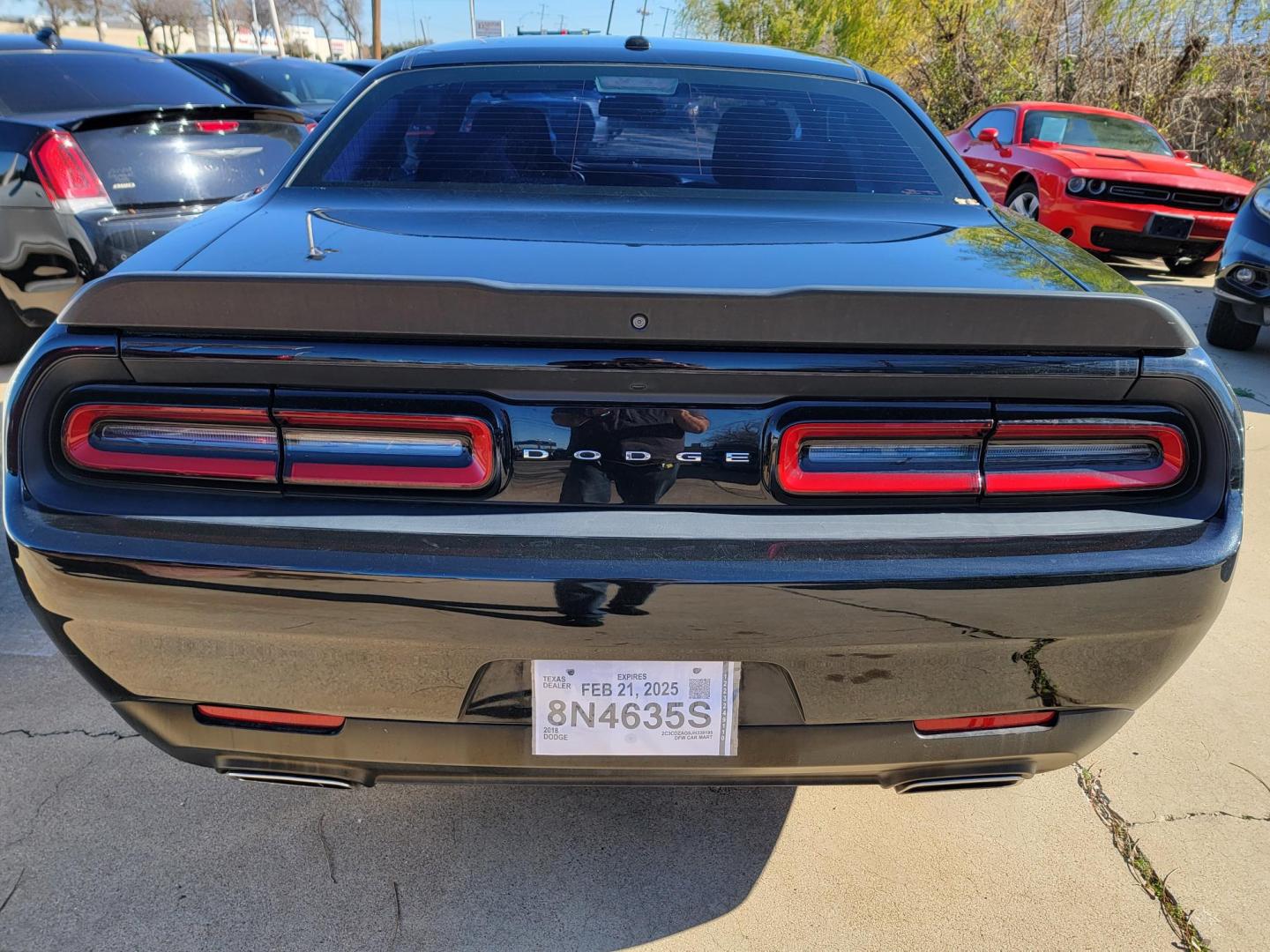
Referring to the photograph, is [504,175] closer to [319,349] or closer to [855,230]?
[855,230]

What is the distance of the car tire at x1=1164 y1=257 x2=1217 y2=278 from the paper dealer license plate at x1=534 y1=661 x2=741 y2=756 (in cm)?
818

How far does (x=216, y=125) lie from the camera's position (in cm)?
485

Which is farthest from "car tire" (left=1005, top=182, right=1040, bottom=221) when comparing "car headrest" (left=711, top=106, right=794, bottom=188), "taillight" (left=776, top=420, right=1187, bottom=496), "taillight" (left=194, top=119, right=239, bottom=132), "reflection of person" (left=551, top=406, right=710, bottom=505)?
"reflection of person" (left=551, top=406, right=710, bottom=505)

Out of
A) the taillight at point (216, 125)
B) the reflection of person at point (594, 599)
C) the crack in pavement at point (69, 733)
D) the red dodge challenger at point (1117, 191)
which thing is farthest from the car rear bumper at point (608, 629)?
the red dodge challenger at point (1117, 191)

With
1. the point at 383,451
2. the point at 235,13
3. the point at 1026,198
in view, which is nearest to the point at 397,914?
the point at 383,451

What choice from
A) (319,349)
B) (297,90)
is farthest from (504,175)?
(297,90)

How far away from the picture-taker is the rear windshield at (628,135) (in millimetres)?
2213

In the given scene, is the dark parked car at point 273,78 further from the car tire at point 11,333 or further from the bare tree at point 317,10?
the bare tree at point 317,10

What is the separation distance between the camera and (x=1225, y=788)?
217 centimetres

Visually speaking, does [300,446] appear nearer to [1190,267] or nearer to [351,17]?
[1190,267]

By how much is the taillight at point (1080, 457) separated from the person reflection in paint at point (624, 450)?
465mm

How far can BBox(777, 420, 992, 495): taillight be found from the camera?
1.43 meters

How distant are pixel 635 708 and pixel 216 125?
14.9ft

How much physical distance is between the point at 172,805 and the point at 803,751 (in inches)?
53.9
